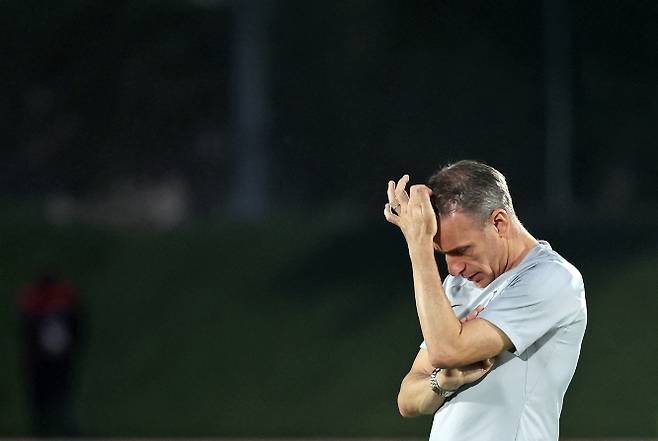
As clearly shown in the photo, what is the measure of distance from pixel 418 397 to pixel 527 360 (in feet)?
0.90

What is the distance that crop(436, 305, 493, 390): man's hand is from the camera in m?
2.68

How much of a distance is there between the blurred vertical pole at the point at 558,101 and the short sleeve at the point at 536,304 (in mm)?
13345

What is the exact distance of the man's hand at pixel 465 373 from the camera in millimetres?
2680

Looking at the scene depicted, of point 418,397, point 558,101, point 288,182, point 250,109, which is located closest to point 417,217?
point 418,397

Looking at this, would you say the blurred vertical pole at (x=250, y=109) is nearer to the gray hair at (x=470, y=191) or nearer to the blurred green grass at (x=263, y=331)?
the blurred green grass at (x=263, y=331)

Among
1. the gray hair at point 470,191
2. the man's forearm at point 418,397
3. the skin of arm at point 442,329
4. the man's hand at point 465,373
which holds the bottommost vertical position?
the man's forearm at point 418,397

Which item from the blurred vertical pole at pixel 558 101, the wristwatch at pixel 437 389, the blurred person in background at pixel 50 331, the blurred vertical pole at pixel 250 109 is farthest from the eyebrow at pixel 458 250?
the blurred vertical pole at pixel 250 109

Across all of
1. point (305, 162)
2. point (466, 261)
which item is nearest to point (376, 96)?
point (305, 162)

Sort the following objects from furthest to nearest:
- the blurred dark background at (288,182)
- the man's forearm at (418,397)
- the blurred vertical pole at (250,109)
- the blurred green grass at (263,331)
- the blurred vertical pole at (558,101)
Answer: the blurred vertical pole at (250,109) → the blurred vertical pole at (558,101) → the blurred dark background at (288,182) → the blurred green grass at (263,331) → the man's forearm at (418,397)

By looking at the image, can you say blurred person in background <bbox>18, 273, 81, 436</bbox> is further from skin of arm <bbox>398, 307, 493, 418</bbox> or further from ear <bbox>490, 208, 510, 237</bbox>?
ear <bbox>490, 208, 510, 237</bbox>

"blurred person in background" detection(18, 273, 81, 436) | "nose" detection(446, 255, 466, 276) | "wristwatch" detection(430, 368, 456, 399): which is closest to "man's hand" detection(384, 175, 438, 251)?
"nose" detection(446, 255, 466, 276)

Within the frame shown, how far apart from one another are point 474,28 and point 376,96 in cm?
153

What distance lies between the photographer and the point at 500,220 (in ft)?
9.01

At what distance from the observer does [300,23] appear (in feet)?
56.8
